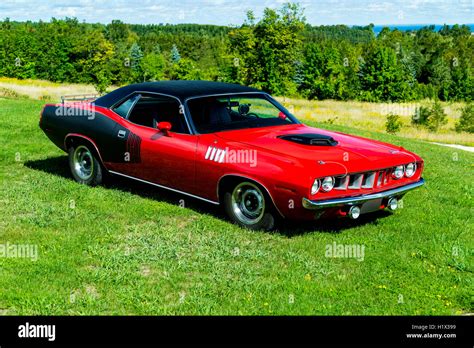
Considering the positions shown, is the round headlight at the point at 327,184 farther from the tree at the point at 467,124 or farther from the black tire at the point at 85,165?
the tree at the point at 467,124

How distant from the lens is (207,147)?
6730 millimetres

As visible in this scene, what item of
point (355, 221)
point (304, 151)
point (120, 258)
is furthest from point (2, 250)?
point (355, 221)

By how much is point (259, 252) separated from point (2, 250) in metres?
2.59

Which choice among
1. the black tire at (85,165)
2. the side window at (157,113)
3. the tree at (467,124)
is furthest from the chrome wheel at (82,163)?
the tree at (467,124)

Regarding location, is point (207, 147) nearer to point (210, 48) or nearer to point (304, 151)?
point (304, 151)

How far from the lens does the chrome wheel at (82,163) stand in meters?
8.45

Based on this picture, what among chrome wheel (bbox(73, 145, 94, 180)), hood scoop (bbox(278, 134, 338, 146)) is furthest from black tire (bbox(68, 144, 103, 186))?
hood scoop (bbox(278, 134, 338, 146))

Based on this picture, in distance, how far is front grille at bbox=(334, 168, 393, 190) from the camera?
20.2 ft

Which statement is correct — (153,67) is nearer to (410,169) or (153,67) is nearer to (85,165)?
(85,165)

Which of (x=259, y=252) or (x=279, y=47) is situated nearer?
(x=259, y=252)

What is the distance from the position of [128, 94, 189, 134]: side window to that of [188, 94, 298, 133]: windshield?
0.20 metres

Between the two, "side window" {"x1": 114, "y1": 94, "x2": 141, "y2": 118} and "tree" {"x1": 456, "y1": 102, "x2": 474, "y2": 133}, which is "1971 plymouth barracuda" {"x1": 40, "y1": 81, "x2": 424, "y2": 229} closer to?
"side window" {"x1": 114, "y1": 94, "x2": 141, "y2": 118}

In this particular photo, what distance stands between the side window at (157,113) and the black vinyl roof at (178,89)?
0.35ft
